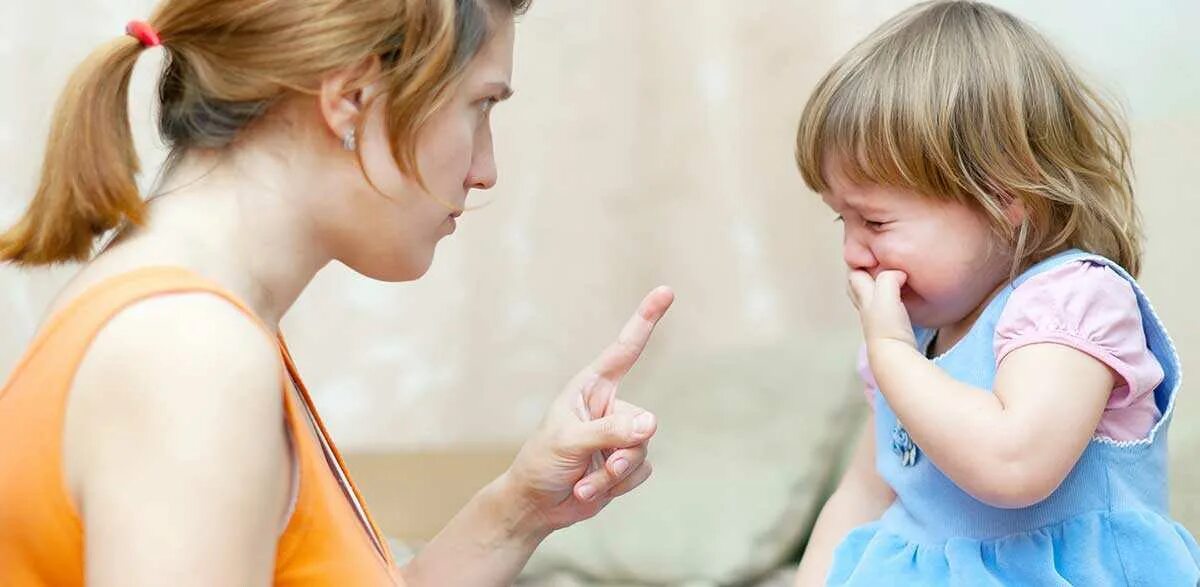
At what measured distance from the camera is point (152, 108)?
1311mm

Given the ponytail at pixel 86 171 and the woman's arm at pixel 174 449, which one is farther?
the ponytail at pixel 86 171

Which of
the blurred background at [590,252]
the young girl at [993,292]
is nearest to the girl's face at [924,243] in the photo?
the young girl at [993,292]

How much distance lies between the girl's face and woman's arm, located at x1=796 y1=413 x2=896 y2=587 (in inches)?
8.1

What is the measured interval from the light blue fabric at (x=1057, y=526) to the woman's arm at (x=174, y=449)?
64 centimetres

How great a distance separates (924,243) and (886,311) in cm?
7

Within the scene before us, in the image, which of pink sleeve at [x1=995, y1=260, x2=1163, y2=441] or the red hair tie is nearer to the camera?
the red hair tie

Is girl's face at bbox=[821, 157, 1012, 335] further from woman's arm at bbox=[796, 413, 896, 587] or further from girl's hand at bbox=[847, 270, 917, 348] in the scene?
woman's arm at bbox=[796, 413, 896, 587]

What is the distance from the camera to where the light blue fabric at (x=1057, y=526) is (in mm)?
1228

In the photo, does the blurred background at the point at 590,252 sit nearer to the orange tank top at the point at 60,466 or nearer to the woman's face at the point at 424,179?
the woman's face at the point at 424,179

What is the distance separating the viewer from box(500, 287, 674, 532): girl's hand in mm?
1254

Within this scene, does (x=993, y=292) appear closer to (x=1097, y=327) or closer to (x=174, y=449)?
(x=1097, y=327)

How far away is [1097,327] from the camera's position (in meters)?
1.19

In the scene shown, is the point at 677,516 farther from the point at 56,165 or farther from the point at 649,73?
the point at 56,165

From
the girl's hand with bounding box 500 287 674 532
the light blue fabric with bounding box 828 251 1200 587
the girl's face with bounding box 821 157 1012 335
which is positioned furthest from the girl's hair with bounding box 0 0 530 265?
the light blue fabric with bounding box 828 251 1200 587
